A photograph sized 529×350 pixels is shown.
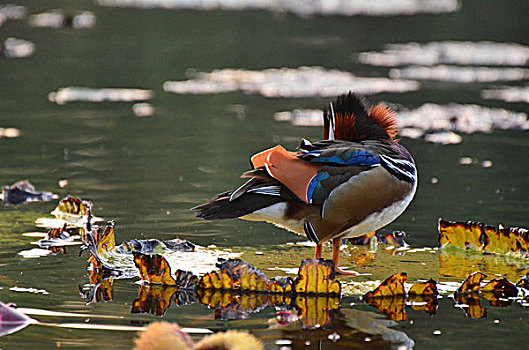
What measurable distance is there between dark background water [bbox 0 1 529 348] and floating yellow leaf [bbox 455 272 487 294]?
1.00 ft

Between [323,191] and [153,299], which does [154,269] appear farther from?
[323,191]

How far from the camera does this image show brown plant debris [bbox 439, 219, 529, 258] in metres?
7.52

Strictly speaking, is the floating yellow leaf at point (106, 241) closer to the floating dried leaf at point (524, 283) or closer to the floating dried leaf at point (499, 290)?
the floating dried leaf at point (499, 290)

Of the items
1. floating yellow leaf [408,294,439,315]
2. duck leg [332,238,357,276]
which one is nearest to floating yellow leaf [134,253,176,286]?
duck leg [332,238,357,276]

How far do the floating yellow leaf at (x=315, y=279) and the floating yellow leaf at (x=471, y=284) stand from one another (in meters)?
0.81

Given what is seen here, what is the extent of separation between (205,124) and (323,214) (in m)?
7.35

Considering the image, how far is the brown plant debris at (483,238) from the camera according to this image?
7.52 m

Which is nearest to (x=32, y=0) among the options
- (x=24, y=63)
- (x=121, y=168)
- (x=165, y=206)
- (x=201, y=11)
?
(x=201, y=11)

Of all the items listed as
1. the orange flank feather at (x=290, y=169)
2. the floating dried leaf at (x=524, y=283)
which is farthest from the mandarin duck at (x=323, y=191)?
the floating dried leaf at (x=524, y=283)

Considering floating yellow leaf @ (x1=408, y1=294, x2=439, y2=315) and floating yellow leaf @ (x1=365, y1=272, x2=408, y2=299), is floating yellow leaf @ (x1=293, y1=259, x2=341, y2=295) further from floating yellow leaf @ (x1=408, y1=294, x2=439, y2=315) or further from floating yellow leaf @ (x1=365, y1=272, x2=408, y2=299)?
floating yellow leaf @ (x1=408, y1=294, x2=439, y2=315)

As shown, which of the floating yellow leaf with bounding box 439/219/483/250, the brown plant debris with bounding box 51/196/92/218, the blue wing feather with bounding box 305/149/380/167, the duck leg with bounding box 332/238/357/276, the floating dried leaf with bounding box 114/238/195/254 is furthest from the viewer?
the brown plant debris with bounding box 51/196/92/218

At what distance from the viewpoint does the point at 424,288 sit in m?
6.43

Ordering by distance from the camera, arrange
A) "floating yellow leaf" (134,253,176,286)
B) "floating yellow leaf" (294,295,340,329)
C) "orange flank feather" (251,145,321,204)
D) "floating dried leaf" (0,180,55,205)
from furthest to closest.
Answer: "floating dried leaf" (0,180,55,205) < "orange flank feather" (251,145,321,204) < "floating yellow leaf" (134,253,176,286) < "floating yellow leaf" (294,295,340,329)

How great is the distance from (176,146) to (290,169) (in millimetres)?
5738
